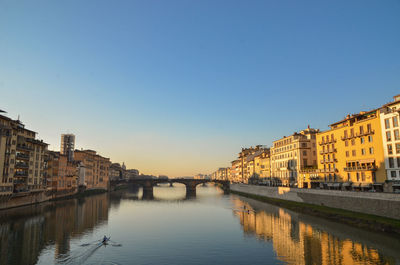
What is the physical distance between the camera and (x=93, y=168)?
495 feet

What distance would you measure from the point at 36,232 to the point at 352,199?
58163mm

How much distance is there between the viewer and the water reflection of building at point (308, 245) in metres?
31.8

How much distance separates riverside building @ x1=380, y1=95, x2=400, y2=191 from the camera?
53.1 m

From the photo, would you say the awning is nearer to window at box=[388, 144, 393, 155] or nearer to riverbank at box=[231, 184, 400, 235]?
window at box=[388, 144, 393, 155]

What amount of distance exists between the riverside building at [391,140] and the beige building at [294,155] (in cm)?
3071

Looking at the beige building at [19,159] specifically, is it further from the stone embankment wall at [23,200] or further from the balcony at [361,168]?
the balcony at [361,168]

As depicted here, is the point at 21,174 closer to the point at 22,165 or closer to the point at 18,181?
the point at 18,181

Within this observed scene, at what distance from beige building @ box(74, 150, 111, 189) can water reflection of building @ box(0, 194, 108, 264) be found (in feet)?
242

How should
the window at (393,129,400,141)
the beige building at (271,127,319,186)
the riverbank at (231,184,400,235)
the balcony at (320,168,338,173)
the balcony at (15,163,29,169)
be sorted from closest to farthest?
the riverbank at (231,184,400,235)
the window at (393,129,400,141)
the balcony at (320,168,338,173)
the balcony at (15,163,29,169)
the beige building at (271,127,319,186)

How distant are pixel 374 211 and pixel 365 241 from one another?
11.3 metres

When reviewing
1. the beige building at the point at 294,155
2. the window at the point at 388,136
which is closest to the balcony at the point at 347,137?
the window at the point at 388,136

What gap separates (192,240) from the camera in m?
43.5

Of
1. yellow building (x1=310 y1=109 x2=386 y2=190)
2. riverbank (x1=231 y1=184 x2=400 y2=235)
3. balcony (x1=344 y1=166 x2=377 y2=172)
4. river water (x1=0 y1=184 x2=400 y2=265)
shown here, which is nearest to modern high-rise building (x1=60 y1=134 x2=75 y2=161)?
river water (x1=0 y1=184 x2=400 y2=265)

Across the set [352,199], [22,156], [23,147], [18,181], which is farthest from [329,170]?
[22,156]
